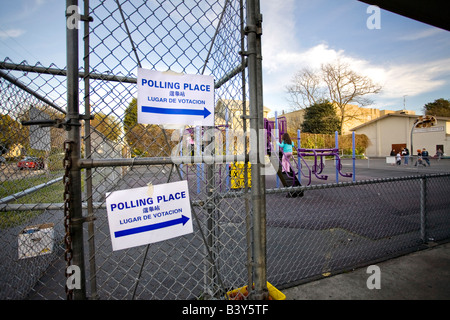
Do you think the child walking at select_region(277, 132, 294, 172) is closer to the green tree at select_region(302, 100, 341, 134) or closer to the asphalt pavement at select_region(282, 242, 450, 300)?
the asphalt pavement at select_region(282, 242, 450, 300)

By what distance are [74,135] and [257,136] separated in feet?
3.73

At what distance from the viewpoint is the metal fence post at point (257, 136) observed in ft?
5.19

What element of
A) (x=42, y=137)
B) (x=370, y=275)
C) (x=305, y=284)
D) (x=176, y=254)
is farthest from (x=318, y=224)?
(x=42, y=137)

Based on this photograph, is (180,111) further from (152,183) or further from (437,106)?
(437,106)

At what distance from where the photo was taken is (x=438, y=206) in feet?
18.0

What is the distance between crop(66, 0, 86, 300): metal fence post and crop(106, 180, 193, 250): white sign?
17cm

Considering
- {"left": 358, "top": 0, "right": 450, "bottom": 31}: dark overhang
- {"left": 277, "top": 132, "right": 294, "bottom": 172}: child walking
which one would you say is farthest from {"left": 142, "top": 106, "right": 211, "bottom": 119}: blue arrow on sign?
{"left": 277, "top": 132, "right": 294, "bottom": 172}: child walking

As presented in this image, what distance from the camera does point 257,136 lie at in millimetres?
1607

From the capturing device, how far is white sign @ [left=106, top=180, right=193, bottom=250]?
1.28m

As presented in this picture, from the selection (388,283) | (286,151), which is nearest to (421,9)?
(388,283)

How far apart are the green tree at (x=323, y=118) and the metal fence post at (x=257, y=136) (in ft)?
105
